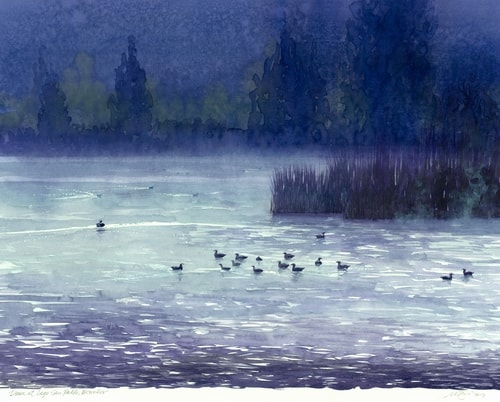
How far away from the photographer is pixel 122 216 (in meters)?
4.12

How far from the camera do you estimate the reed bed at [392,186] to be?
4129mm

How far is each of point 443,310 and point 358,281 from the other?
1.44ft

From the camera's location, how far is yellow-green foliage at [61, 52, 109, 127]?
399cm

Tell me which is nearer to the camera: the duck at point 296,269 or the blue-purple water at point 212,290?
the blue-purple water at point 212,290

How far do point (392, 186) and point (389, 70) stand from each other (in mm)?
813

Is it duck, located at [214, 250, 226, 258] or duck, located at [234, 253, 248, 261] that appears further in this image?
duck, located at [234, 253, 248, 261]

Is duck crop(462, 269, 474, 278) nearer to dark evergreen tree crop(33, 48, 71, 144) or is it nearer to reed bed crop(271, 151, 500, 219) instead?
reed bed crop(271, 151, 500, 219)

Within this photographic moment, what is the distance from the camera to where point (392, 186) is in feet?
15.0

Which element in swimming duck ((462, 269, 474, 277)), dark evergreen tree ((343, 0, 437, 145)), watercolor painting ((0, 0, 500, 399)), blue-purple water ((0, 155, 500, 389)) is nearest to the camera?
blue-purple water ((0, 155, 500, 389))
